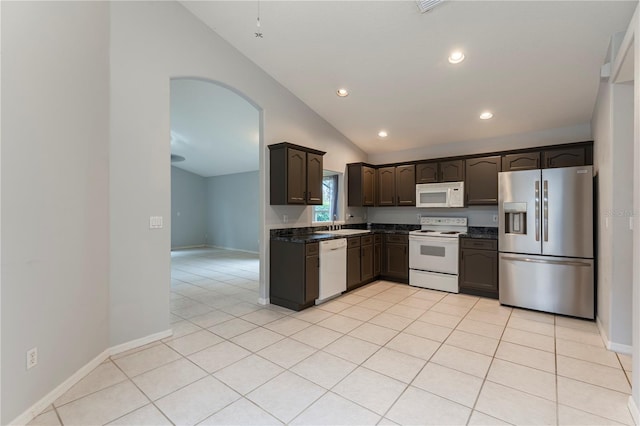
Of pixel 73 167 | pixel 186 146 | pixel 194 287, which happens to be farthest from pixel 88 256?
pixel 186 146

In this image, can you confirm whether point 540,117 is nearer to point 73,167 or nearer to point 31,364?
point 73,167

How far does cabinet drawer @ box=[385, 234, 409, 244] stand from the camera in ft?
16.8

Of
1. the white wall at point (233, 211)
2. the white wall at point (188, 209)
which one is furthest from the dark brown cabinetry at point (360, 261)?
the white wall at point (188, 209)

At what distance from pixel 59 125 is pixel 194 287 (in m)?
3.46

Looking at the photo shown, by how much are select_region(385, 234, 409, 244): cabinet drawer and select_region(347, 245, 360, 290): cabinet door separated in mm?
839

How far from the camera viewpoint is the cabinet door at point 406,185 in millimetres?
5293

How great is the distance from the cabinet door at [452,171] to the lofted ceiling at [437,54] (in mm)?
575

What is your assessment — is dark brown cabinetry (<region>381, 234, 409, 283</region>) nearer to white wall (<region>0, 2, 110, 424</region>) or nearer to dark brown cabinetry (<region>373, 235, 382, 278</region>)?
dark brown cabinetry (<region>373, 235, 382, 278</region>)

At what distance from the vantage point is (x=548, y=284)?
358cm

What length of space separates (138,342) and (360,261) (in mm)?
3192

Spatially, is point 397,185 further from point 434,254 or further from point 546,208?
point 546,208

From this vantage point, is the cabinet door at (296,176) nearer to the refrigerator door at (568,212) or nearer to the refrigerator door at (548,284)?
the refrigerator door at (548,284)

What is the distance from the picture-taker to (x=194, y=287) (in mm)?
4992

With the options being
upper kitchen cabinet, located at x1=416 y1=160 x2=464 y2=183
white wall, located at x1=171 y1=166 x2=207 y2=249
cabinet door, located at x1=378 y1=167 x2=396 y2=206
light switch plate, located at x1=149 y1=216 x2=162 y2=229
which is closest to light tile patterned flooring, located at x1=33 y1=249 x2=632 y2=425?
light switch plate, located at x1=149 y1=216 x2=162 y2=229
